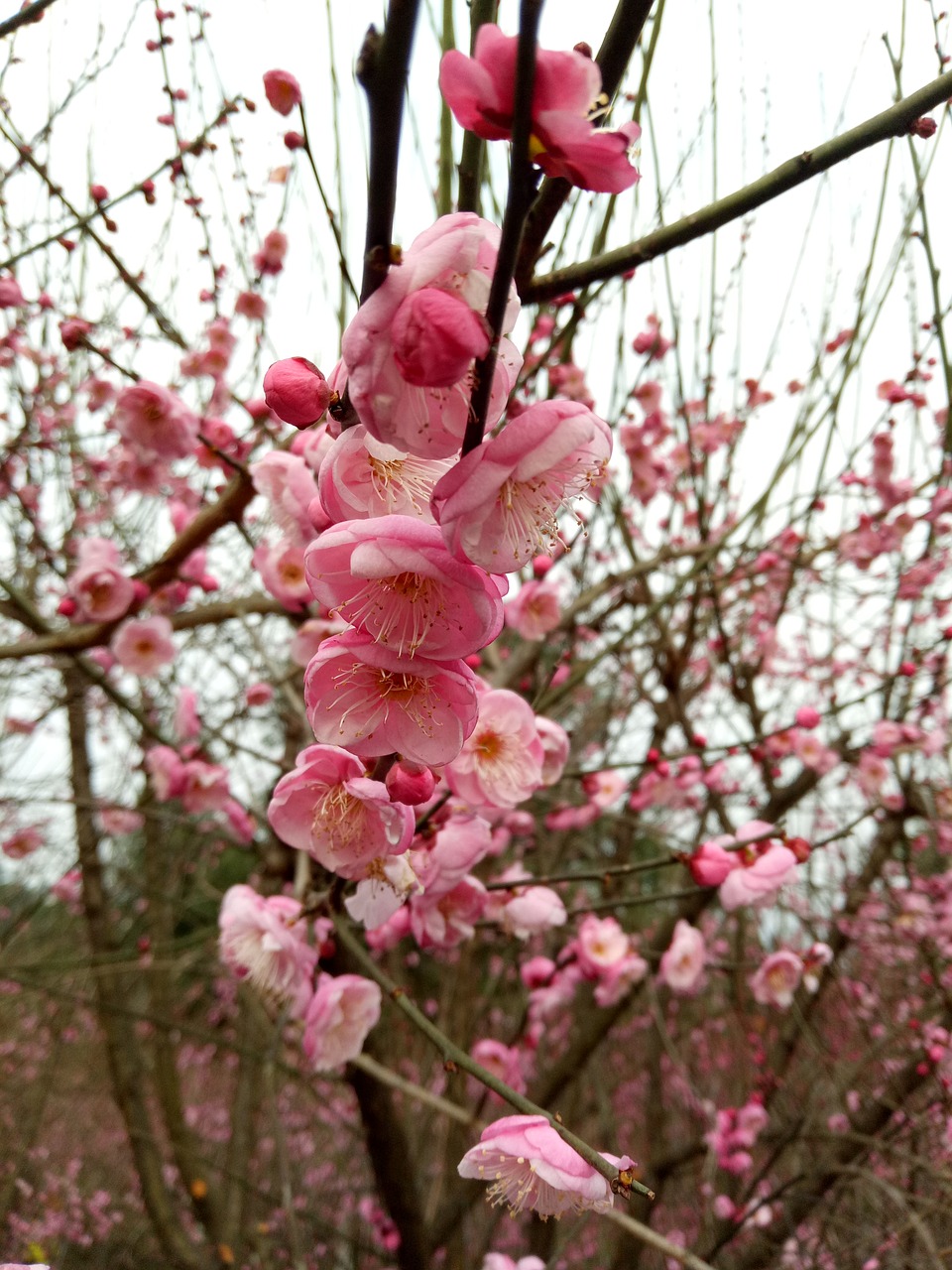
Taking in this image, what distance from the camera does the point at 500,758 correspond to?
130cm

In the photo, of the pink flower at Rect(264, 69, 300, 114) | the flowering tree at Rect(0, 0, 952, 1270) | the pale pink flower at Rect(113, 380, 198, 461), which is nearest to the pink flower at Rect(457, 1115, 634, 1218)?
the flowering tree at Rect(0, 0, 952, 1270)

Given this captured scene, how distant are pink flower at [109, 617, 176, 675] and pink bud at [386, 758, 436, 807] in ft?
6.11

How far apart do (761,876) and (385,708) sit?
48.3 inches

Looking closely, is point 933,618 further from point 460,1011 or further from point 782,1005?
point 460,1011

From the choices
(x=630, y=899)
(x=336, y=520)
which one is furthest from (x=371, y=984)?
(x=336, y=520)

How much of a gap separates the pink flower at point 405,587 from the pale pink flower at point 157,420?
1444mm

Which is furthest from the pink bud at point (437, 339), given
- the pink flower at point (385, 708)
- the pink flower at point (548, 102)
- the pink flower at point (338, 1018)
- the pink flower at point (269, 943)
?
the pink flower at point (338, 1018)

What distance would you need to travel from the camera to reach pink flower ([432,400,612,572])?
1.83 feet

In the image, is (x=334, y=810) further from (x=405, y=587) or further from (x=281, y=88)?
(x=281, y=88)

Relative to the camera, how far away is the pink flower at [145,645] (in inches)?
98.6

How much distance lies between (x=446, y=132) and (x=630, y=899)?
6.36ft

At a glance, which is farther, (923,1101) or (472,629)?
(923,1101)

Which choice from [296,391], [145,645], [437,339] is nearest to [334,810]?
[296,391]

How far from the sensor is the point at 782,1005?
253cm
